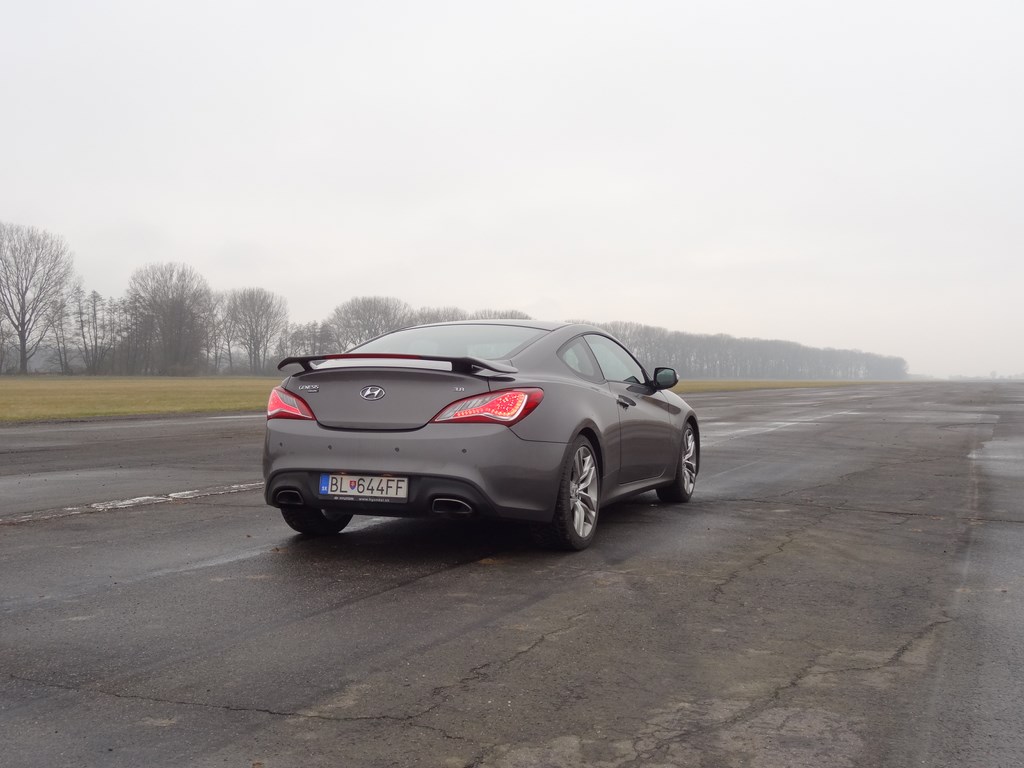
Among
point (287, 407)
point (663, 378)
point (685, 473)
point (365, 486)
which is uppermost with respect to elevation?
point (663, 378)

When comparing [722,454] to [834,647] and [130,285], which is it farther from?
[130,285]

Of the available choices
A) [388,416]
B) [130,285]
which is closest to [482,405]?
[388,416]

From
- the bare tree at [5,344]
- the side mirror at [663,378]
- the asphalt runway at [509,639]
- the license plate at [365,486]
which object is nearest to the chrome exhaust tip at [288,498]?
the license plate at [365,486]

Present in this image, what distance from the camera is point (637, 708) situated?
10.2 ft

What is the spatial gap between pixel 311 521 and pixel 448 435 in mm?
1524

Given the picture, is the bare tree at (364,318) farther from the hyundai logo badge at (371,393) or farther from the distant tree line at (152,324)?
the hyundai logo badge at (371,393)

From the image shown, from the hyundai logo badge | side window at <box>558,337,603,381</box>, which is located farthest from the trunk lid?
side window at <box>558,337,603,381</box>

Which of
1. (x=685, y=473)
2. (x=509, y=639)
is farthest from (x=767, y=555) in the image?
(x=509, y=639)

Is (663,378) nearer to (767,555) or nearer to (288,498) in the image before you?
(767,555)

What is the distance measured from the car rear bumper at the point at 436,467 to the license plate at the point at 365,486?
3 cm

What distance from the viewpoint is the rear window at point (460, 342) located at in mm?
6070

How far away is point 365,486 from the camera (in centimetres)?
535

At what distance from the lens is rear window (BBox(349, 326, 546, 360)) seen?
19.9 feet

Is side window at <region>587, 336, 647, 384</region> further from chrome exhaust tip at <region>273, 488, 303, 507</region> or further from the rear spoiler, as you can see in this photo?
chrome exhaust tip at <region>273, 488, 303, 507</region>
